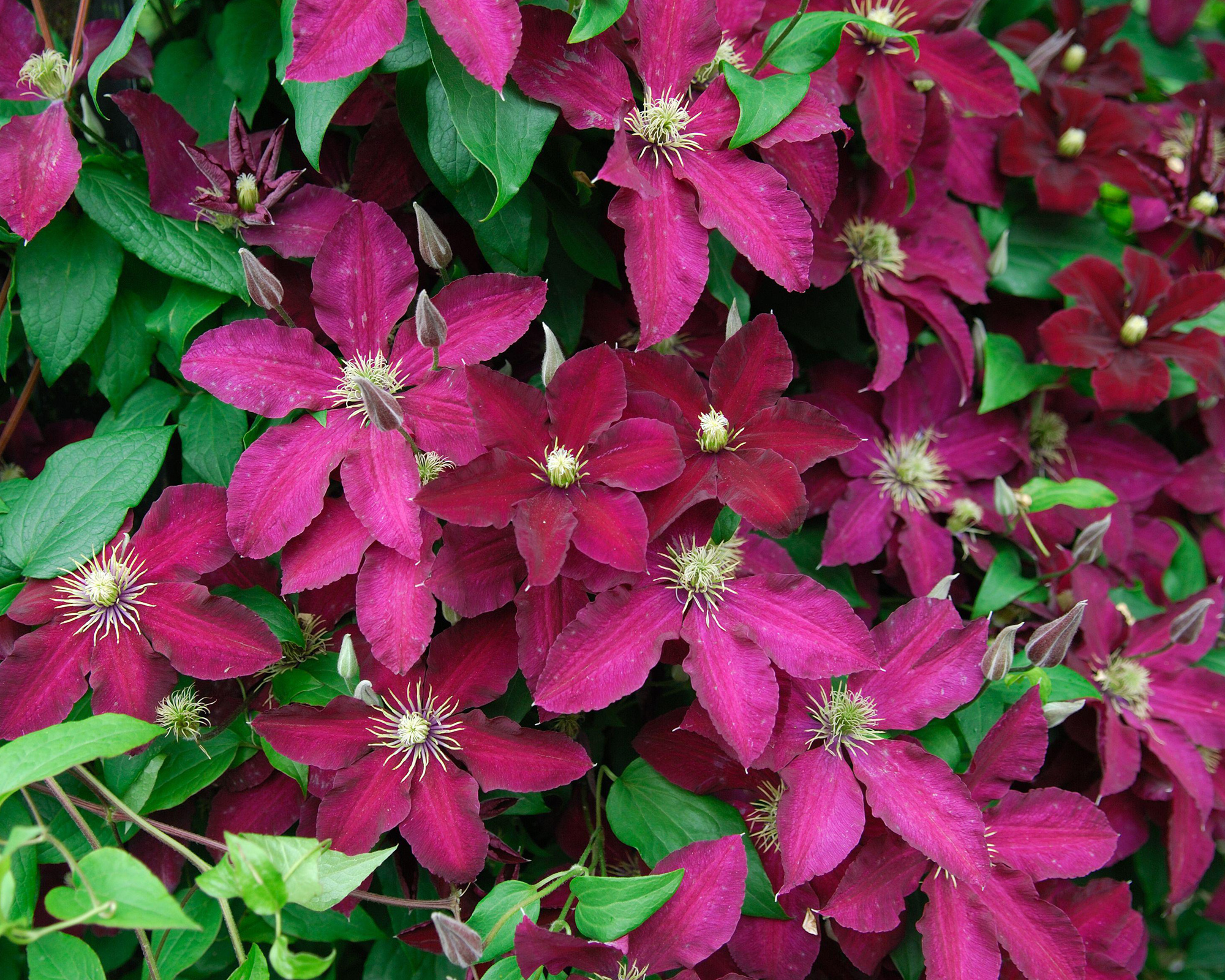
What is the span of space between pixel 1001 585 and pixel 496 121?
2.25ft

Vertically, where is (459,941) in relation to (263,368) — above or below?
below

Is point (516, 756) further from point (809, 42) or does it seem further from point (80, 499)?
point (809, 42)

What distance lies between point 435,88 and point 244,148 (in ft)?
0.62

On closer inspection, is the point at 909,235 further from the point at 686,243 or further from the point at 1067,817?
the point at 1067,817

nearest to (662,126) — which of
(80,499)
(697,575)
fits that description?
(697,575)

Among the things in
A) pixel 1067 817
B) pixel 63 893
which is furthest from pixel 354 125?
pixel 1067 817

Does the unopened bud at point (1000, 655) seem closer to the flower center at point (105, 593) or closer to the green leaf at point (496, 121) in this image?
the green leaf at point (496, 121)

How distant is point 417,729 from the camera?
2.40 feet

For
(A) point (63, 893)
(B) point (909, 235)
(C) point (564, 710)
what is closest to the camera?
(A) point (63, 893)

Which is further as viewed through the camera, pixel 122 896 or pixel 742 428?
pixel 742 428

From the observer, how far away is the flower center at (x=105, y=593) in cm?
73

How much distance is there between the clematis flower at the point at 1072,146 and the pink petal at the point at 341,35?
774 mm

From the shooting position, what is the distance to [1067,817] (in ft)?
2.64

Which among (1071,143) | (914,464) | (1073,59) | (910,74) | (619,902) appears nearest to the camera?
(619,902)
